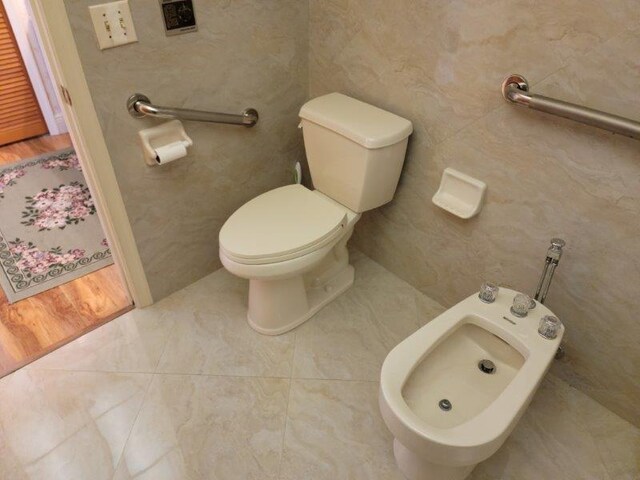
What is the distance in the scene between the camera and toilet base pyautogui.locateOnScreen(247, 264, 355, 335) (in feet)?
5.33

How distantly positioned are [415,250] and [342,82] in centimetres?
70

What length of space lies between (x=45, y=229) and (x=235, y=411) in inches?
53.9

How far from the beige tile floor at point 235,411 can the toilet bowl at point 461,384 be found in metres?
0.22

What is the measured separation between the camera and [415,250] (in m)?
1.83

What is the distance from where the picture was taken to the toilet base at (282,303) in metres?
1.62

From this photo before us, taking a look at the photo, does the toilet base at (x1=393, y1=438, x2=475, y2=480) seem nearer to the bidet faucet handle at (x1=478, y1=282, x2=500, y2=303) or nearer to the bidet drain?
the bidet drain

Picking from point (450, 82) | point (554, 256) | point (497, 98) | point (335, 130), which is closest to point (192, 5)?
point (335, 130)

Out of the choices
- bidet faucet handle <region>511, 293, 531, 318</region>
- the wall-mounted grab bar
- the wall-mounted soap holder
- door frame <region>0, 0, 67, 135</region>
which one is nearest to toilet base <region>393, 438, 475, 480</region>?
bidet faucet handle <region>511, 293, 531, 318</region>

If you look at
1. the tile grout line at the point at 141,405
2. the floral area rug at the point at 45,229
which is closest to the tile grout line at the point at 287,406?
the tile grout line at the point at 141,405

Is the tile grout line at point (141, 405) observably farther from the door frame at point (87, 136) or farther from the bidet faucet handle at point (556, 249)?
the bidet faucet handle at point (556, 249)

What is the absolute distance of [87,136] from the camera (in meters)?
1.37

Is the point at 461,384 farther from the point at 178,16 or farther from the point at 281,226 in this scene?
the point at 178,16

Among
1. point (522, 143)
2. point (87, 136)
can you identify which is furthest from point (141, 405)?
point (522, 143)

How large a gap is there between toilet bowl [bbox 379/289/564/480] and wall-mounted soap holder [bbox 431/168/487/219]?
0.98ft
